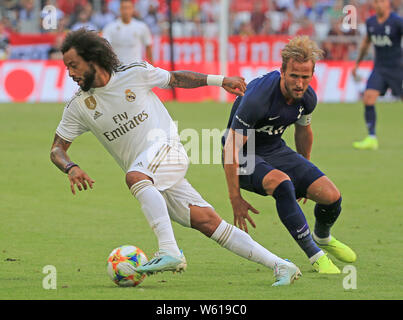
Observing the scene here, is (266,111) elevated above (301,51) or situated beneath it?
situated beneath

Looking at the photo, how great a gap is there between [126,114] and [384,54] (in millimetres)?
A: 10872

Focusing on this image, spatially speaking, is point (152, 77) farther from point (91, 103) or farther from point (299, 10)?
point (299, 10)

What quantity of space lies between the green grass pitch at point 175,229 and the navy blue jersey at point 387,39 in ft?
5.30

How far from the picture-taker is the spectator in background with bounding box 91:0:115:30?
30031mm

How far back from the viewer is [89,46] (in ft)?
→ 22.3

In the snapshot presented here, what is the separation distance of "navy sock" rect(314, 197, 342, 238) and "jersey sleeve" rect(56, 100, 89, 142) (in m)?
2.27

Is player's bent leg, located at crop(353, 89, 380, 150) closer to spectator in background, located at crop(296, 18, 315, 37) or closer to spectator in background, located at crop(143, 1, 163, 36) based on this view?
spectator in background, located at crop(296, 18, 315, 37)

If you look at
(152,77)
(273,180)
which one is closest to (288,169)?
(273,180)

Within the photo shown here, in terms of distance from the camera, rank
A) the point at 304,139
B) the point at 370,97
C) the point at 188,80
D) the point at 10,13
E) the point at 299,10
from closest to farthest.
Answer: the point at 188,80, the point at 304,139, the point at 370,97, the point at 299,10, the point at 10,13

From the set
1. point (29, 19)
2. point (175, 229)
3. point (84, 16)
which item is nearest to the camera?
point (175, 229)

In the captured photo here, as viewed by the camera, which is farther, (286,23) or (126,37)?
(286,23)

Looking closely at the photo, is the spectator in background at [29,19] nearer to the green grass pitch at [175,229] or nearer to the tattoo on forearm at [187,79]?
the green grass pitch at [175,229]

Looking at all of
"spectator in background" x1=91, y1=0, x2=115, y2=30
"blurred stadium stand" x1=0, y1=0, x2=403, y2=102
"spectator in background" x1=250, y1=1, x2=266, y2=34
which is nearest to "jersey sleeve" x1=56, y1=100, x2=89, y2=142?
"blurred stadium stand" x1=0, y1=0, x2=403, y2=102
